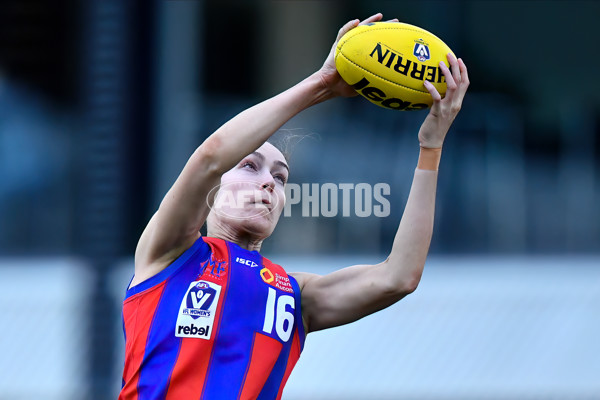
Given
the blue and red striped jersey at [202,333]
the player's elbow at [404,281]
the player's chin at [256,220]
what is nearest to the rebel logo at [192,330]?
the blue and red striped jersey at [202,333]

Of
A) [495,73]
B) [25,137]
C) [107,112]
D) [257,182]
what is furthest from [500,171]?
[257,182]

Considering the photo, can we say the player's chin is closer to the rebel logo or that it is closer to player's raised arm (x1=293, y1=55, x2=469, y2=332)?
player's raised arm (x1=293, y1=55, x2=469, y2=332)

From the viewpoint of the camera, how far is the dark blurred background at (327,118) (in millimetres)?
6426

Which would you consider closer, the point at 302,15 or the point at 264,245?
the point at 264,245

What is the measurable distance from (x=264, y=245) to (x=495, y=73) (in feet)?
8.47

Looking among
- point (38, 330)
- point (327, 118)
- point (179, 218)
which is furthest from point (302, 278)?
point (327, 118)

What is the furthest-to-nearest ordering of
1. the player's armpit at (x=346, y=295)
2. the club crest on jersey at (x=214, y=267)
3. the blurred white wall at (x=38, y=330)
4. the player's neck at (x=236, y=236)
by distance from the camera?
the blurred white wall at (x=38, y=330)
the player's neck at (x=236, y=236)
the player's armpit at (x=346, y=295)
the club crest on jersey at (x=214, y=267)

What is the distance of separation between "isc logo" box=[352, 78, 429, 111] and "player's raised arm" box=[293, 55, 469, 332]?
0.22 feet

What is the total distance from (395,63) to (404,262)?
0.62 meters

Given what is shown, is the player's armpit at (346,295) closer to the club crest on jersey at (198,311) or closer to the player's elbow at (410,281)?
the player's elbow at (410,281)

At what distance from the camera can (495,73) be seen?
7051 mm

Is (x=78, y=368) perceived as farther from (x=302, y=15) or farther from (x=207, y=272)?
(x=302, y=15)

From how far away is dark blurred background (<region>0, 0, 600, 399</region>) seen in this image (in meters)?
6.43

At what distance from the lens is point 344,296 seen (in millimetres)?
2629
